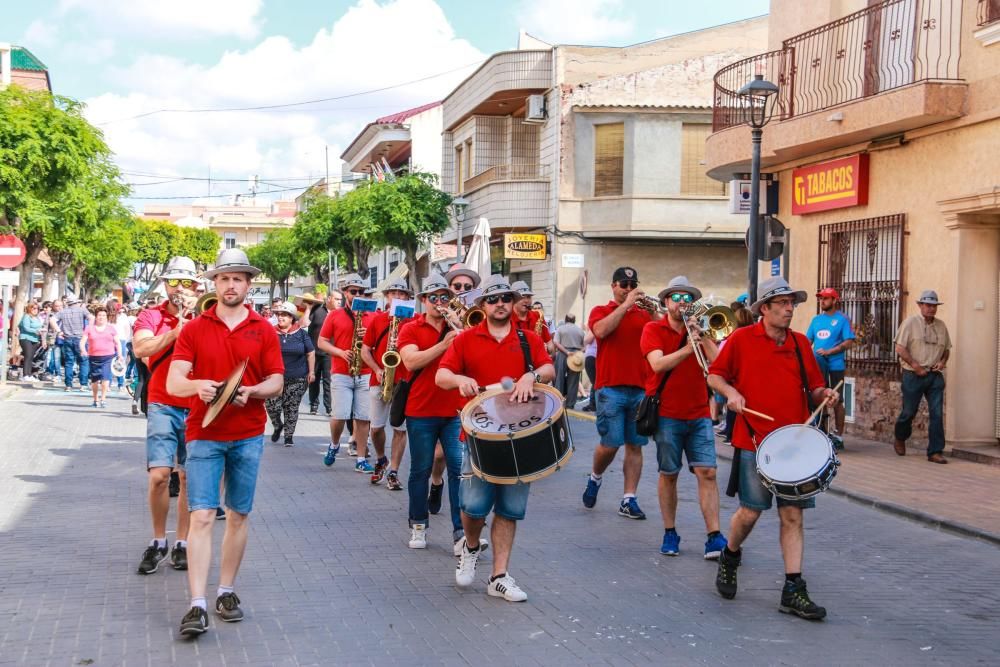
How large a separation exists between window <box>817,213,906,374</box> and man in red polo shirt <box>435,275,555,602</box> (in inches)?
385

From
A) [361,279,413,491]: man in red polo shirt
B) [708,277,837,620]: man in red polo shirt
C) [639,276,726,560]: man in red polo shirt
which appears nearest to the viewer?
[708,277,837,620]: man in red polo shirt

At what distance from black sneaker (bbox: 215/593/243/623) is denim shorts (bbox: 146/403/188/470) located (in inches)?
56.9

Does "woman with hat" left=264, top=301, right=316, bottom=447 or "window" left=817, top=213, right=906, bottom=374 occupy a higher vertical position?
"window" left=817, top=213, right=906, bottom=374

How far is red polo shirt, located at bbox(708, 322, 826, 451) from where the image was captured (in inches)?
267

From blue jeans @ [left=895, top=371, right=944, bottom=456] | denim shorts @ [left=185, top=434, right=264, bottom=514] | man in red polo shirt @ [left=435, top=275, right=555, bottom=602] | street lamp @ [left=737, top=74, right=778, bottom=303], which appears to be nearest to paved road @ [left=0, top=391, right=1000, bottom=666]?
man in red polo shirt @ [left=435, top=275, right=555, bottom=602]

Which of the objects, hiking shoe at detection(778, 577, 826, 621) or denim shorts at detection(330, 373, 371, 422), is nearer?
hiking shoe at detection(778, 577, 826, 621)

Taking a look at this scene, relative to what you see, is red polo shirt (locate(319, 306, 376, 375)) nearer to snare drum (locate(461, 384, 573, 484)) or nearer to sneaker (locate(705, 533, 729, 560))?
sneaker (locate(705, 533, 729, 560))

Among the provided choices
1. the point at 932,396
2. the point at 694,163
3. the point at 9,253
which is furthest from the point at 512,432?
the point at 694,163

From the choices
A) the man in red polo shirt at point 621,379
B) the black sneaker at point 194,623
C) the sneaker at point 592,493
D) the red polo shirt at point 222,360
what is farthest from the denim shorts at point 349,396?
the black sneaker at point 194,623

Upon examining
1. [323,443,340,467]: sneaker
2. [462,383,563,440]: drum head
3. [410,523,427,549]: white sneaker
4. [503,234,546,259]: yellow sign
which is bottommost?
[323,443,340,467]: sneaker

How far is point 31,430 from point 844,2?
13006mm

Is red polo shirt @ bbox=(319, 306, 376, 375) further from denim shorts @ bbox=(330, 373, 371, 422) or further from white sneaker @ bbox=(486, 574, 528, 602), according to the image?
white sneaker @ bbox=(486, 574, 528, 602)

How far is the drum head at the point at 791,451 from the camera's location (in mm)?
6480

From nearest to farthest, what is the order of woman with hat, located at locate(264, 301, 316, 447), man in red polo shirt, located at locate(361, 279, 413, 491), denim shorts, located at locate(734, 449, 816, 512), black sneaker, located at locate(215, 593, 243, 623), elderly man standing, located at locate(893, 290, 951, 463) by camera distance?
1. black sneaker, located at locate(215, 593, 243, 623)
2. denim shorts, located at locate(734, 449, 816, 512)
3. man in red polo shirt, located at locate(361, 279, 413, 491)
4. elderly man standing, located at locate(893, 290, 951, 463)
5. woman with hat, located at locate(264, 301, 316, 447)
